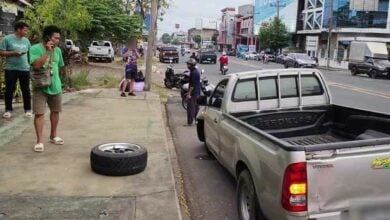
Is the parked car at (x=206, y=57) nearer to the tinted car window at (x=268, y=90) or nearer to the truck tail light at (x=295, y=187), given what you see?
the tinted car window at (x=268, y=90)

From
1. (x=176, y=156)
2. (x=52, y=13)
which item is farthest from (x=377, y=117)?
(x=52, y=13)

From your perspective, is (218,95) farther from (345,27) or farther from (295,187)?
(345,27)

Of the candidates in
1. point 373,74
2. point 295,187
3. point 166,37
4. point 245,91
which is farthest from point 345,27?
point 166,37

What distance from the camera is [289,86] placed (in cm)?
657

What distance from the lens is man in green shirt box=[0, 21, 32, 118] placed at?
8688 mm

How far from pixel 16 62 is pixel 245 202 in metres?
6.04

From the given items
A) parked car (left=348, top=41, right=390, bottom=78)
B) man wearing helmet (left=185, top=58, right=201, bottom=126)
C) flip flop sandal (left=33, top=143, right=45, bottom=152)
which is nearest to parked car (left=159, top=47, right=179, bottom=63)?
parked car (left=348, top=41, right=390, bottom=78)

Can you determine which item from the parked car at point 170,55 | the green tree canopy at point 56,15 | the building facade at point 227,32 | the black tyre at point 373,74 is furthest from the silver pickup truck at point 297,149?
the building facade at point 227,32

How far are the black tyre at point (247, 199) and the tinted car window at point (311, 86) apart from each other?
2.25 meters

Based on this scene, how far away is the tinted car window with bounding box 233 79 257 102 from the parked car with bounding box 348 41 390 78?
29.9m

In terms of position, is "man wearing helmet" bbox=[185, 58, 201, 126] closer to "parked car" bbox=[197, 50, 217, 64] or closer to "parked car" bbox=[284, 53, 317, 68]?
"parked car" bbox=[284, 53, 317, 68]

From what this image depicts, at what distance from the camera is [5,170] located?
5.92m

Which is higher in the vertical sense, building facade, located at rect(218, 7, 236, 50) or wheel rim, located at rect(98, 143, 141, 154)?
building facade, located at rect(218, 7, 236, 50)

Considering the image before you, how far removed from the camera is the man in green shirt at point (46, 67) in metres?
6.46
